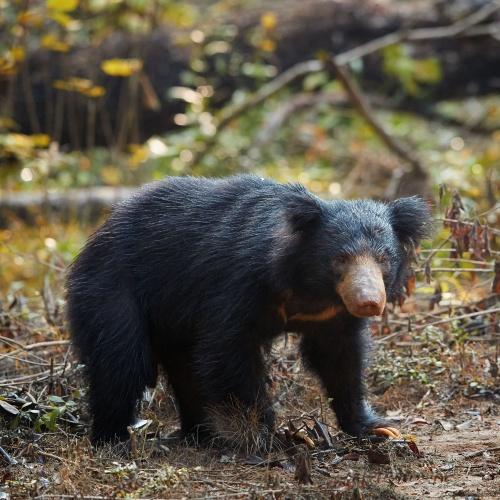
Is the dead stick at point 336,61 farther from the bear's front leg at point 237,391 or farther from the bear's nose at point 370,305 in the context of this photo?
the bear's nose at point 370,305

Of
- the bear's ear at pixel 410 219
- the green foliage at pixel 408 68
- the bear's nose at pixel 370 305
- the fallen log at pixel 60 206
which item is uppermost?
the bear's ear at pixel 410 219

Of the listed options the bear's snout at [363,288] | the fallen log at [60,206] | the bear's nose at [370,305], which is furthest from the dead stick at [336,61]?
the bear's nose at [370,305]

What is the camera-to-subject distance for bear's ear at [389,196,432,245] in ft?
15.2

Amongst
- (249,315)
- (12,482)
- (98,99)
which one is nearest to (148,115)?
(98,99)

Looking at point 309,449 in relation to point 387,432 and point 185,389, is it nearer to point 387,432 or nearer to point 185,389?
point 387,432

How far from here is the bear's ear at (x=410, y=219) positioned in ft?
15.2

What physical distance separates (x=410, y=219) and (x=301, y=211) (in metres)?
0.65

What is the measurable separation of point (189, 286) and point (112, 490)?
135cm

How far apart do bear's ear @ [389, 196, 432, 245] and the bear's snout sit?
47 centimetres

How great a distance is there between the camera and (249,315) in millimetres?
4383

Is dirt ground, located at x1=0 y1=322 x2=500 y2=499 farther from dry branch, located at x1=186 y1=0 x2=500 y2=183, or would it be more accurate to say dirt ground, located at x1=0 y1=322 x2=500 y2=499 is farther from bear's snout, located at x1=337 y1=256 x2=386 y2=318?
dry branch, located at x1=186 y1=0 x2=500 y2=183

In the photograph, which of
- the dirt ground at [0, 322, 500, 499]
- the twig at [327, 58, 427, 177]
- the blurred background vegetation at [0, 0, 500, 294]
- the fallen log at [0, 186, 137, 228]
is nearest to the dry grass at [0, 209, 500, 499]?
the dirt ground at [0, 322, 500, 499]

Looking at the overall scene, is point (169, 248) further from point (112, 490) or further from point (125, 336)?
point (112, 490)

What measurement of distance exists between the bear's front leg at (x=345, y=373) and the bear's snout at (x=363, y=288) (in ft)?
1.95
